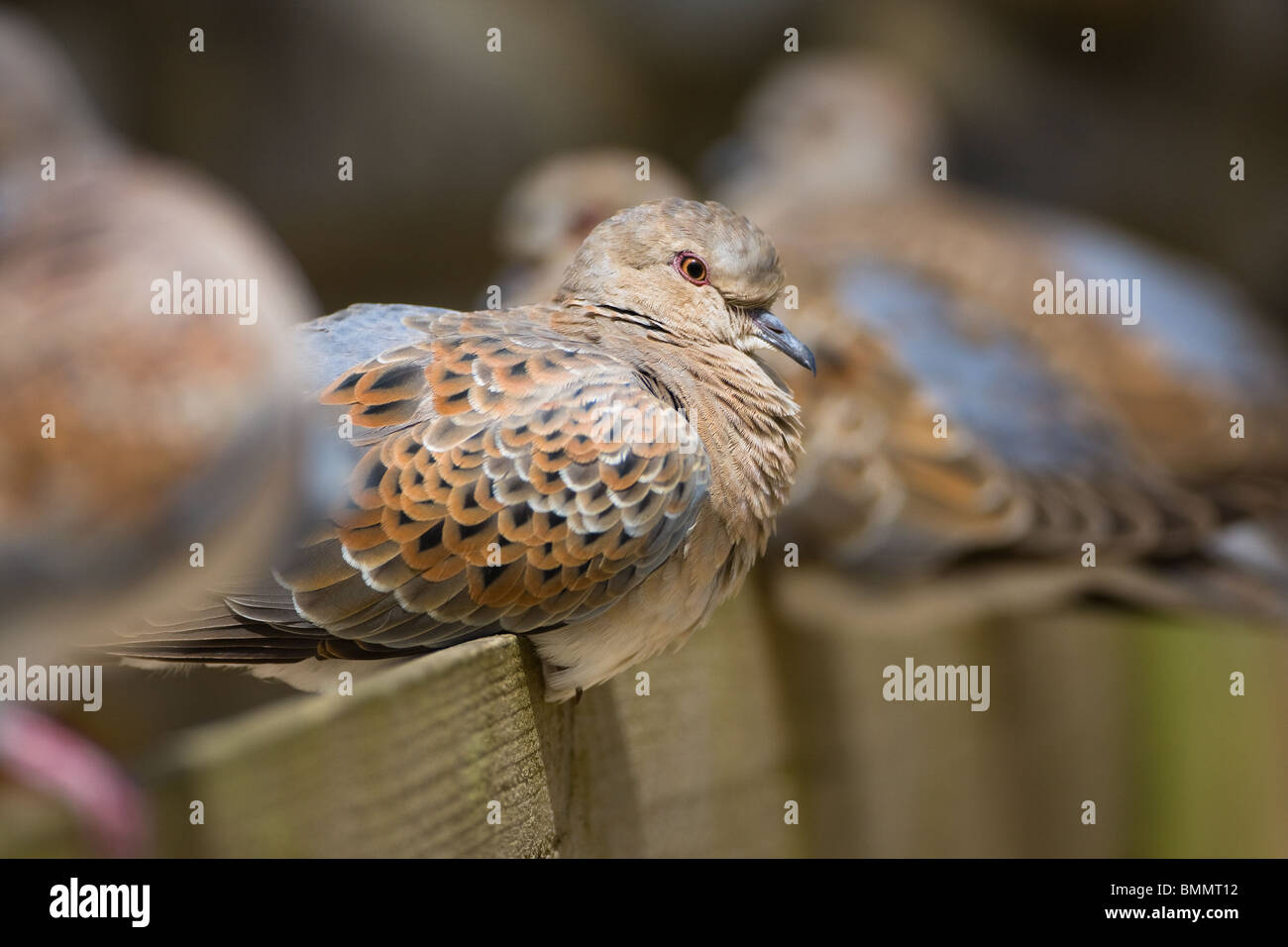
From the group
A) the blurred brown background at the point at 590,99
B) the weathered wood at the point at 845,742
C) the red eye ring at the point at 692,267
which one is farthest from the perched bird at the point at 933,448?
the blurred brown background at the point at 590,99

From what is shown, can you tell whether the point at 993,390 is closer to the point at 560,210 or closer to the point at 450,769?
the point at 560,210

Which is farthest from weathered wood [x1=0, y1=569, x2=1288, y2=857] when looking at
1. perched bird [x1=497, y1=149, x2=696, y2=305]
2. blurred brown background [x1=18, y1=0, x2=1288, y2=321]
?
blurred brown background [x1=18, y1=0, x2=1288, y2=321]

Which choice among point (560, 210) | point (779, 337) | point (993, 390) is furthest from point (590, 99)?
point (779, 337)

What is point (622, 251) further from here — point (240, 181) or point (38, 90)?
point (240, 181)

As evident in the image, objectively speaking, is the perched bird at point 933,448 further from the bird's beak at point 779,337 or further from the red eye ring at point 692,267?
the red eye ring at point 692,267

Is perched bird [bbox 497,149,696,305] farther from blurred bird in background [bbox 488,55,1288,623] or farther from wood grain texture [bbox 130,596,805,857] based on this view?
wood grain texture [bbox 130,596,805,857]

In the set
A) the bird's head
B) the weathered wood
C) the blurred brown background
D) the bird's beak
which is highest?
the blurred brown background
